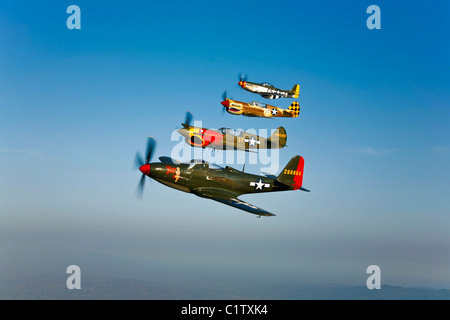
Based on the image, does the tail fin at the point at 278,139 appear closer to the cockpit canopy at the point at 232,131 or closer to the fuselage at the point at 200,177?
the cockpit canopy at the point at 232,131

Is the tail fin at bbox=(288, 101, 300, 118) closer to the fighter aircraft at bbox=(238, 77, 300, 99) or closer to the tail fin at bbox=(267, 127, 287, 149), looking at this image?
the fighter aircraft at bbox=(238, 77, 300, 99)

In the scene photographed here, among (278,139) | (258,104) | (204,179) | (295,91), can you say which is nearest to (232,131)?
(278,139)

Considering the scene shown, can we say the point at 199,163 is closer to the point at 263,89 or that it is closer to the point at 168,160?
the point at 168,160

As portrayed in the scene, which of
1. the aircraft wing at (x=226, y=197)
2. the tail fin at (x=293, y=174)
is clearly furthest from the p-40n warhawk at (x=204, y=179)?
the tail fin at (x=293, y=174)

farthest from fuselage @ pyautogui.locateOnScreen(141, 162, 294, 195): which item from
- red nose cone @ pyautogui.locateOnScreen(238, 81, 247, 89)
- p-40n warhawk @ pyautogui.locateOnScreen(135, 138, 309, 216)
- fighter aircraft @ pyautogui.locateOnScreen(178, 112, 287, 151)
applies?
red nose cone @ pyautogui.locateOnScreen(238, 81, 247, 89)
